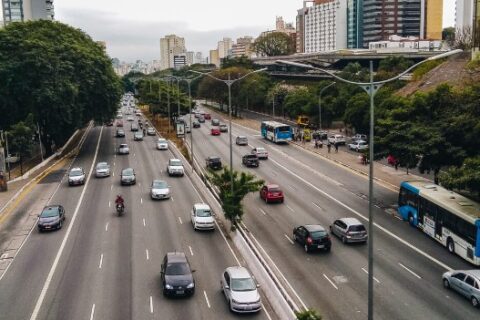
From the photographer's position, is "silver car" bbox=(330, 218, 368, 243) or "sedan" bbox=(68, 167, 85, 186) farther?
"sedan" bbox=(68, 167, 85, 186)

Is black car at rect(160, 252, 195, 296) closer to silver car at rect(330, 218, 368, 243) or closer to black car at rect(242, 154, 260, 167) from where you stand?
silver car at rect(330, 218, 368, 243)

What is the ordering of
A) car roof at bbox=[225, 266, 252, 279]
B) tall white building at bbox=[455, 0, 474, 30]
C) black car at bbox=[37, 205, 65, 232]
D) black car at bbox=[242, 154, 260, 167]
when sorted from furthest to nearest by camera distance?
tall white building at bbox=[455, 0, 474, 30]
black car at bbox=[242, 154, 260, 167]
black car at bbox=[37, 205, 65, 232]
car roof at bbox=[225, 266, 252, 279]

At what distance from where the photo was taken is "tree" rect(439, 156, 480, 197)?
30.7m

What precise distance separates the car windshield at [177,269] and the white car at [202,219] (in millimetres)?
9118

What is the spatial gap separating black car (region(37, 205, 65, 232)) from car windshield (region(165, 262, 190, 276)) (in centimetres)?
1251

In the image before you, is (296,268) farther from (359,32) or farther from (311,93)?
(359,32)

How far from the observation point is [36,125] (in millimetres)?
62406

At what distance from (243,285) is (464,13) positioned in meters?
144

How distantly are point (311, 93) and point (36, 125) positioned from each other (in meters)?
46.1

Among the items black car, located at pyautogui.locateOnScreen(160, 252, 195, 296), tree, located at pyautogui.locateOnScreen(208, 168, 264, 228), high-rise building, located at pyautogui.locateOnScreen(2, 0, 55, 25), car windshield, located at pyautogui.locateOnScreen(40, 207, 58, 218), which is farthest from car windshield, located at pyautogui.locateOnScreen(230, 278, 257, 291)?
high-rise building, located at pyautogui.locateOnScreen(2, 0, 55, 25)

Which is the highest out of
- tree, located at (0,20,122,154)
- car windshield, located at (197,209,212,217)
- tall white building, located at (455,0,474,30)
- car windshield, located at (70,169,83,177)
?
tall white building, located at (455,0,474,30)

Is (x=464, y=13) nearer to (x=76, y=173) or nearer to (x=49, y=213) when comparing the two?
(x=76, y=173)

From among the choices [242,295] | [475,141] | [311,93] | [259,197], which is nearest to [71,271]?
[242,295]

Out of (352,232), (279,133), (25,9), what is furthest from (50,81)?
(25,9)
